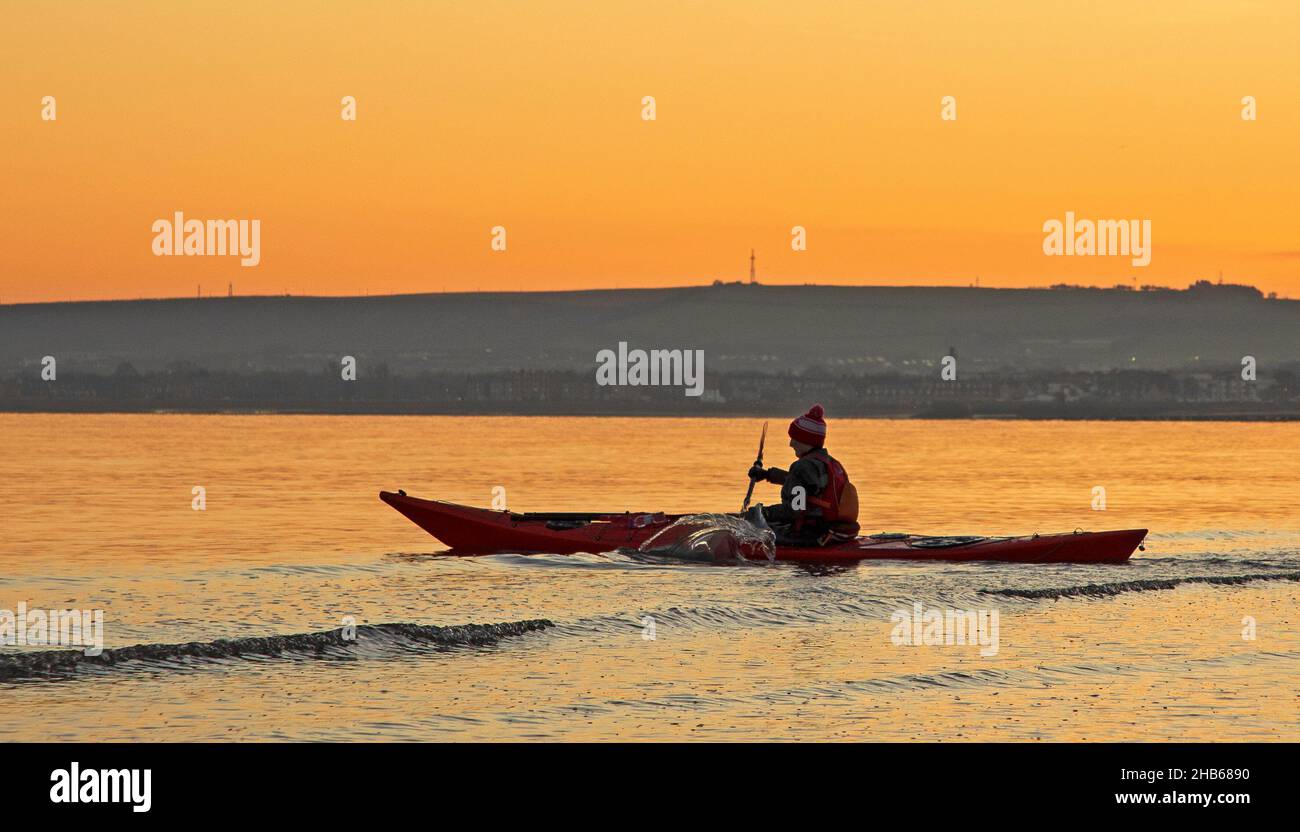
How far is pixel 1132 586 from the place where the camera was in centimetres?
2066

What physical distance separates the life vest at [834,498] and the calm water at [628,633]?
0.75 metres

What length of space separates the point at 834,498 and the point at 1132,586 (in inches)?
151

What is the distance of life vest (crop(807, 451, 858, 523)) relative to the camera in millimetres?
21984

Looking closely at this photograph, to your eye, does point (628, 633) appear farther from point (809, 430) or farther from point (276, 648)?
point (809, 430)

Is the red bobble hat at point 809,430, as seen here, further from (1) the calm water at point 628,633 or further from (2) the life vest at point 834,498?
(1) the calm water at point 628,633

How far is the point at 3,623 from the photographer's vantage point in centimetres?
1641

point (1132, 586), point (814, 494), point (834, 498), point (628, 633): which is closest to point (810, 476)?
point (814, 494)

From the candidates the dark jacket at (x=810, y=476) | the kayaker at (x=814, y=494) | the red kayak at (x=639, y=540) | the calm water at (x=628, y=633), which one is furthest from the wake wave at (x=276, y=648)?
the red kayak at (x=639, y=540)

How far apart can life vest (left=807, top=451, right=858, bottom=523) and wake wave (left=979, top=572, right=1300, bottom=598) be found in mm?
2463

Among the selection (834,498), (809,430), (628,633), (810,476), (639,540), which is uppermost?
(809,430)

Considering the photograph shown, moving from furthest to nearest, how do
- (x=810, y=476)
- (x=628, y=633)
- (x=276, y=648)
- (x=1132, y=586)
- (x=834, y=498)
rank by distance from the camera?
(x=834, y=498), (x=810, y=476), (x=1132, y=586), (x=628, y=633), (x=276, y=648)

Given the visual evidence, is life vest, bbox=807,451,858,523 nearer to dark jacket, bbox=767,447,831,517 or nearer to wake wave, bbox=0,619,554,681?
dark jacket, bbox=767,447,831,517

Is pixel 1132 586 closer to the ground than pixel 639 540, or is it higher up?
closer to the ground
